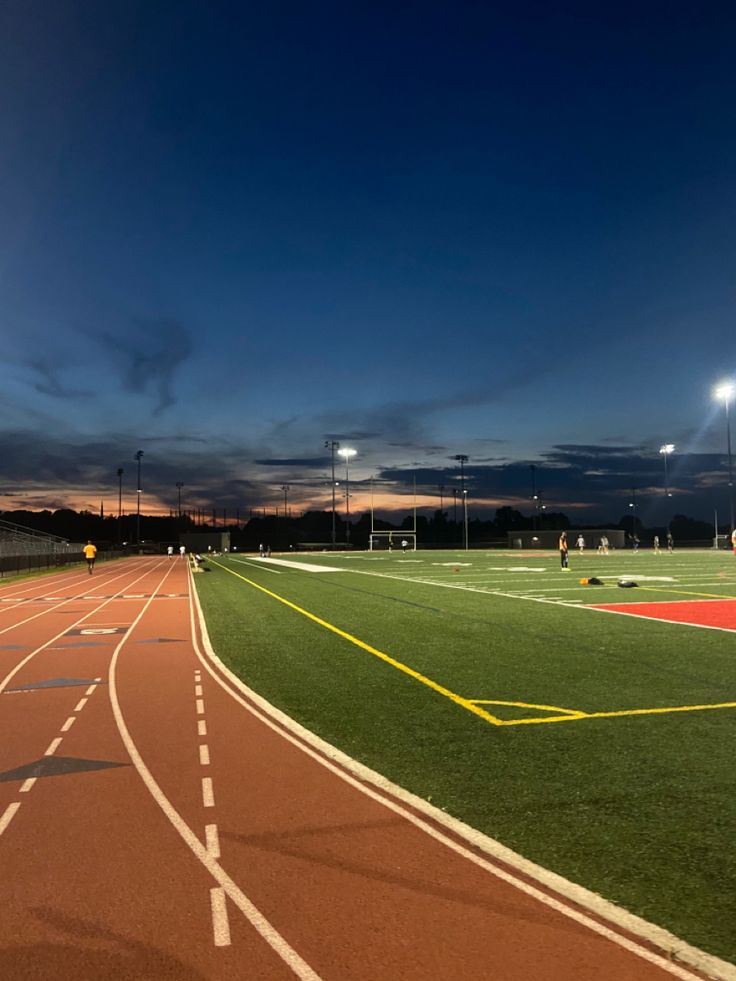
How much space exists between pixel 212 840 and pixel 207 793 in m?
1.01

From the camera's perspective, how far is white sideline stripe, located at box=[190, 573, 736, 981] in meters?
3.76

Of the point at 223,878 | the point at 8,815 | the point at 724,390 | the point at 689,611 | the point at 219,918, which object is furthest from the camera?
the point at 724,390

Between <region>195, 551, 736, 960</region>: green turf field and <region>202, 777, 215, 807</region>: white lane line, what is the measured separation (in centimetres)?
149

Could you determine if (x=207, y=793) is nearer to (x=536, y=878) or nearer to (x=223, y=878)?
(x=223, y=878)

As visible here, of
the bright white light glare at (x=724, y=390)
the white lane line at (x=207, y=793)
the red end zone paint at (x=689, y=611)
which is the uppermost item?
the bright white light glare at (x=724, y=390)

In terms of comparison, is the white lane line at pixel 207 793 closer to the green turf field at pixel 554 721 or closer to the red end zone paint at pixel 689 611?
the green turf field at pixel 554 721

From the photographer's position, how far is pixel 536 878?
462 cm

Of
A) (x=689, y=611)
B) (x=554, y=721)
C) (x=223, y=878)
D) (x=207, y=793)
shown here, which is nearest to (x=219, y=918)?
(x=223, y=878)

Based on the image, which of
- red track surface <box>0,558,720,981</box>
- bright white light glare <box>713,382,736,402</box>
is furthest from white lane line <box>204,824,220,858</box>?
bright white light glare <box>713,382,736,402</box>

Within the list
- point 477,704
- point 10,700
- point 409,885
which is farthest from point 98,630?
point 409,885

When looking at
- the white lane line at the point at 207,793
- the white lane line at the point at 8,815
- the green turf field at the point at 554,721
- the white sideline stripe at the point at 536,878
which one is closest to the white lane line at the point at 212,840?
the white lane line at the point at 207,793

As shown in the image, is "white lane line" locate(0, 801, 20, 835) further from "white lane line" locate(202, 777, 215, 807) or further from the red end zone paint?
the red end zone paint

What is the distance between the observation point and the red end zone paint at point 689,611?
16.6 meters

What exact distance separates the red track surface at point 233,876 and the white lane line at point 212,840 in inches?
0.7
